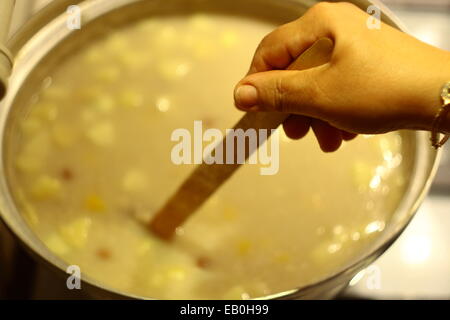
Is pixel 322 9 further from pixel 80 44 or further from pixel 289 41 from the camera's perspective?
pixel 80 44

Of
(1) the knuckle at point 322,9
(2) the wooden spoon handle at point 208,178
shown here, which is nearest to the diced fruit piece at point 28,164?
(2) the wooden spoon handle at point 208,178

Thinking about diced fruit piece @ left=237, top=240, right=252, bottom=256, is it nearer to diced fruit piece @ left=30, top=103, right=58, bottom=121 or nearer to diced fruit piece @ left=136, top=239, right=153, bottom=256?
diced fruit piece @ left=136, top=239, right=153, bottom=256

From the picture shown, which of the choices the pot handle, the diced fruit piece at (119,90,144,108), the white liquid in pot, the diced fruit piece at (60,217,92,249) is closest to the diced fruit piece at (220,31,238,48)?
the white liquid in pot

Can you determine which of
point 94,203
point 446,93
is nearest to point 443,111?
point 446,93

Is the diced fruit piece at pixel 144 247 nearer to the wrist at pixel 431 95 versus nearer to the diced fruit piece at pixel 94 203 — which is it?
the diced fruit piece at pixel 94 203

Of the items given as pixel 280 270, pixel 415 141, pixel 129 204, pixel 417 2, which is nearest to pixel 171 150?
pixel 129 204
